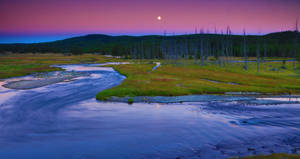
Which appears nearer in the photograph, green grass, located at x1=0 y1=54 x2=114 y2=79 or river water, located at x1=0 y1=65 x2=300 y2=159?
river water, located at x1=0 y1=65 x2=300 y2=159

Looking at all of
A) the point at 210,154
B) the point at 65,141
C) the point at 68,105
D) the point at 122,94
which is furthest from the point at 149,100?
the point at 210,154

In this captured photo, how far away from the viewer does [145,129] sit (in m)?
21.8

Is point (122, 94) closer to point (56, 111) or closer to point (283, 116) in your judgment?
point (56, 111)

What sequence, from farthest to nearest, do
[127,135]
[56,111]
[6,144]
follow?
[56,111]
[127,135]
[6,144]

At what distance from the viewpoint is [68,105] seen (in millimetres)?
31703

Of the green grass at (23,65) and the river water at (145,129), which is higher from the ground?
the green grass at (23,65)

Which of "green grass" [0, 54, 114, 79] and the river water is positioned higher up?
"green grass" [0, 54, 114, 79]

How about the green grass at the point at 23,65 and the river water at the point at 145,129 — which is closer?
the river water at the point at 145,129

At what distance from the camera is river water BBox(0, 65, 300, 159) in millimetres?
16219

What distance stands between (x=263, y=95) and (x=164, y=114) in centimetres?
2196

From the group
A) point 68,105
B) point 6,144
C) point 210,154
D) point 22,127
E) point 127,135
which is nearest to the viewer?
point 210,154

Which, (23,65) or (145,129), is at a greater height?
(23,65)

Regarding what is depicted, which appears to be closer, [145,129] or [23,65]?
[145,129]

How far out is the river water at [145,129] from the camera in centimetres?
1622
